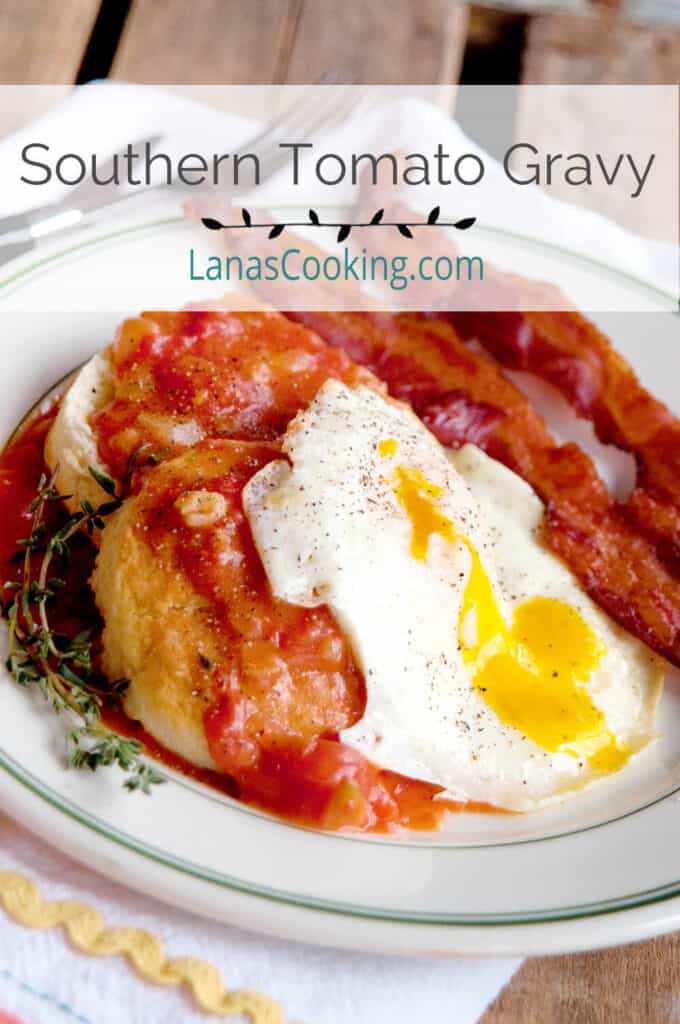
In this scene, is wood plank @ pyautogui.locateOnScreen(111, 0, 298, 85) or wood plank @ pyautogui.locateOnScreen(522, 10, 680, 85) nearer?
wood plank @ pyautogui.locateOnScreen(111, 0, 298, 85)

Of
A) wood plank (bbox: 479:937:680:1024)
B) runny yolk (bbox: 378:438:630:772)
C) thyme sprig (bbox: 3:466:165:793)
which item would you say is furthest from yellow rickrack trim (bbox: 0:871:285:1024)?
runny yolk (bbox: 378:438:630:772)

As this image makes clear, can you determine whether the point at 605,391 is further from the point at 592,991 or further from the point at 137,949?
the point at 137,949

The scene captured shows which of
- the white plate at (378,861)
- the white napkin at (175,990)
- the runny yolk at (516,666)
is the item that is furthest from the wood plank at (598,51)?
the white napkin at (175,990)

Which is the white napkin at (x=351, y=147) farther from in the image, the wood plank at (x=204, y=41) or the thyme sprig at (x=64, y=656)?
the thyme sprig at (x=64, y=656)

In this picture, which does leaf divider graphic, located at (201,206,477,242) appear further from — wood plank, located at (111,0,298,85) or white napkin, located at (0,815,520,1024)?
white napkin, located at (0,815,520,1024)

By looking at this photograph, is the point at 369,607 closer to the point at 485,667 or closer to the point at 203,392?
the point at 485,667

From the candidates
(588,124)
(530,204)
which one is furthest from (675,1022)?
(588,124)
